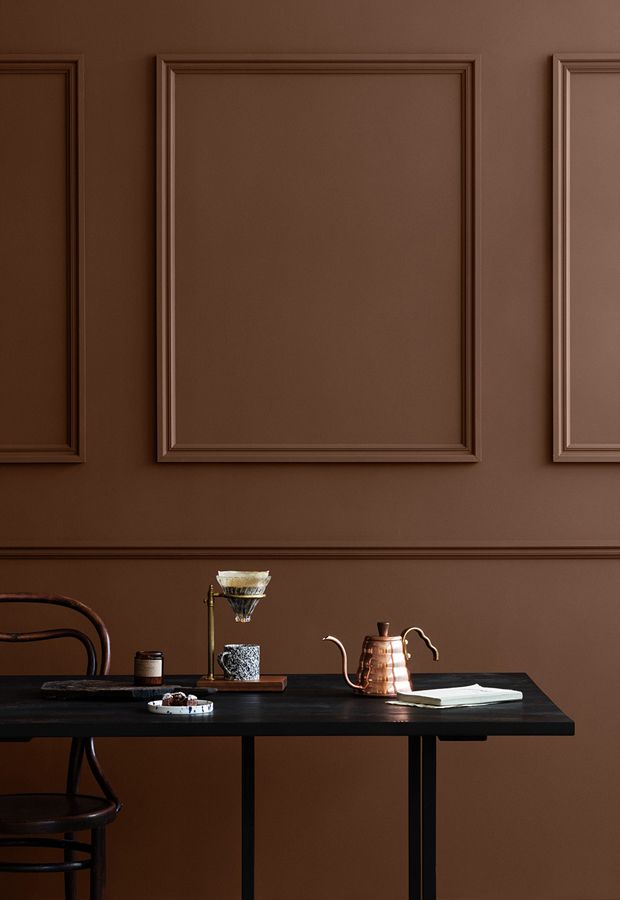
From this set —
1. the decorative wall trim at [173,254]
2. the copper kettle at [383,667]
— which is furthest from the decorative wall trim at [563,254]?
the copper kettle at [383,667]

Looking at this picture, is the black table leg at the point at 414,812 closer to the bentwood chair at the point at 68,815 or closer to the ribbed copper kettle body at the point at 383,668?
the ribbed copper kettle body at the point at 383,668

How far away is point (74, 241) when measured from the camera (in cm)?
321

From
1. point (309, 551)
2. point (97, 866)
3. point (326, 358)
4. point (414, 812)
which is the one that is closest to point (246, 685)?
point (414, 812)

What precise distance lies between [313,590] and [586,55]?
64.9 inches

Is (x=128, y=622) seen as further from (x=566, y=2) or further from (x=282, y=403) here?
(x=566, y=2)

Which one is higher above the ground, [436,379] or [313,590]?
[436,379]

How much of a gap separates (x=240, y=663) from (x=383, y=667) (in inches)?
12.0

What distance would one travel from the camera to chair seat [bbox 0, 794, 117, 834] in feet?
7.96

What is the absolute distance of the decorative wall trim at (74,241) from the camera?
10.5ft

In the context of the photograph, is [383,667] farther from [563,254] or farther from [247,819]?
[563,254]

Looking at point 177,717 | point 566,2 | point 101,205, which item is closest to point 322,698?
point 177,717

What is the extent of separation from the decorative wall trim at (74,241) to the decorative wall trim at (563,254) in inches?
51.1

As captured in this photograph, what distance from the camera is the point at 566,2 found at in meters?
3.24

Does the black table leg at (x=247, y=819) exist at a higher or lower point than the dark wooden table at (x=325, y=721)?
lower
